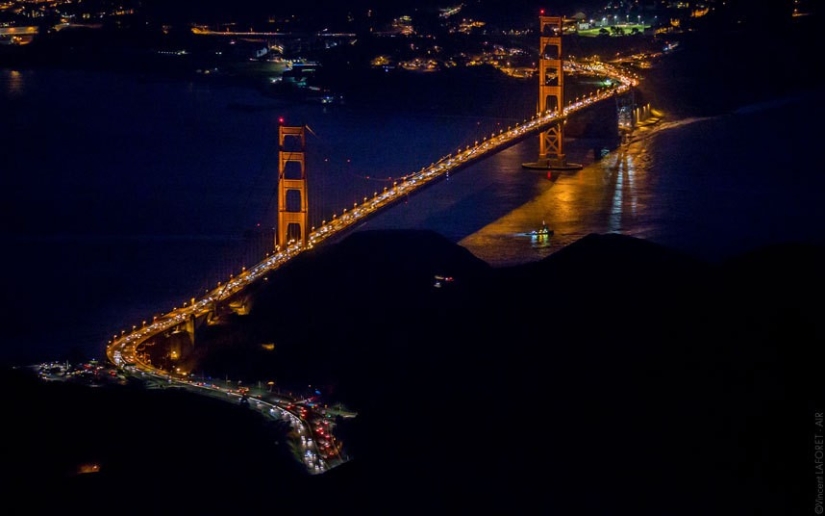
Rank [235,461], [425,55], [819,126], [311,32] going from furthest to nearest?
[311,32] → [425,55] → [819,126] → [235,461]

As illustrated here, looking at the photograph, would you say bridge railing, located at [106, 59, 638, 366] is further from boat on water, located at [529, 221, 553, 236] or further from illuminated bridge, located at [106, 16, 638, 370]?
boat on water, located at [529, 221, 553, 236]

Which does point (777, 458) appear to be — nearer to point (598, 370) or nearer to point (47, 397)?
point (598, 370)

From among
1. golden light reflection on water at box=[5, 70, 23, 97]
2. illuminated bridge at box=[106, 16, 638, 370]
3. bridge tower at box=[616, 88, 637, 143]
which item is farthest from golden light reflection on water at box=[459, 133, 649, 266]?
golden light reflection on water at box=[5, 70, 23, 97]

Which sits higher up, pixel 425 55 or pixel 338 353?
pixel 425 55

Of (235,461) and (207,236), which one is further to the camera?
(207,236)

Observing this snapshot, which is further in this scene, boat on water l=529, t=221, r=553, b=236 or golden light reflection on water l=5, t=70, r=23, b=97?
golden light reflection on water l=5, t=70, r=23, b=97

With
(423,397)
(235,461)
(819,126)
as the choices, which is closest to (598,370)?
(423,397)
